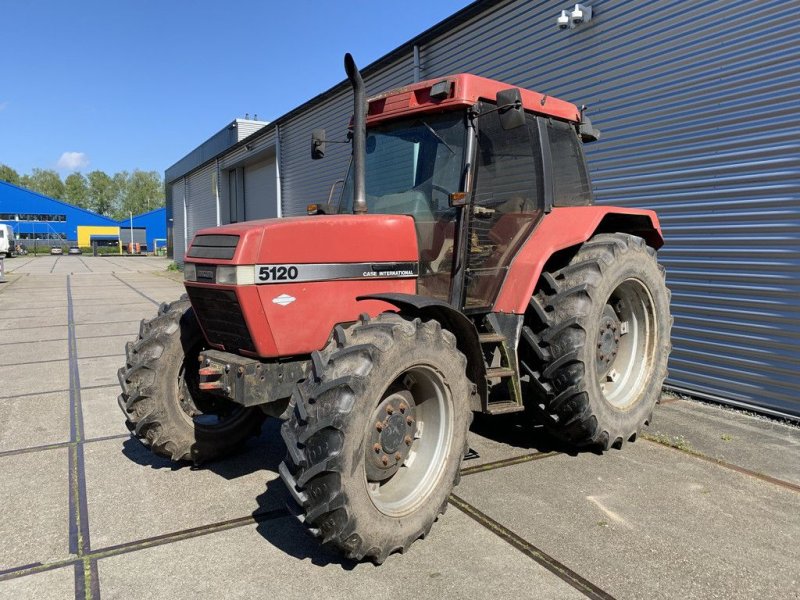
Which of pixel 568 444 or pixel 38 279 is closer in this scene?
pixel 568 444

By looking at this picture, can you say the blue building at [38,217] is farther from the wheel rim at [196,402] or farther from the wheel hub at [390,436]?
the wheel hub at [390,436]

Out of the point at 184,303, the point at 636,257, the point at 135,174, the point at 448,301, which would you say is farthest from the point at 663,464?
the point at 135,174

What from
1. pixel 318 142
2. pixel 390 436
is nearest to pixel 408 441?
pixel 390 436

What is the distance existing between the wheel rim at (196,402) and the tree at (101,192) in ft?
371

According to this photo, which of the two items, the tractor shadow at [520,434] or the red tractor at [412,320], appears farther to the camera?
the tractor shadow at [520,434]

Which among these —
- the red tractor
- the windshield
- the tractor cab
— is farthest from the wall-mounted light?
the windshield

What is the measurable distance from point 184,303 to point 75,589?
1.86 m

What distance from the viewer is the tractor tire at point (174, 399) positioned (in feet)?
11.9

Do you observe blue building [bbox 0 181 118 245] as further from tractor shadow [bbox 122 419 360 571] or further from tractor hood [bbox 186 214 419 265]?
tractor hood [bbox 186 214 419 265]

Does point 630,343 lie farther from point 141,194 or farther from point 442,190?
point 141,194

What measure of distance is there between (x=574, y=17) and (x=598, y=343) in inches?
172

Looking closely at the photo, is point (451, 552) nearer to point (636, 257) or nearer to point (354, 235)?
point (354, 235)

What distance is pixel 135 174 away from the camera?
352 feet

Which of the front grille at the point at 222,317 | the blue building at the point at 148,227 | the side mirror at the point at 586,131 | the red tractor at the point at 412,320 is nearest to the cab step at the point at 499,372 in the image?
the red tractor at the point at 412,320
